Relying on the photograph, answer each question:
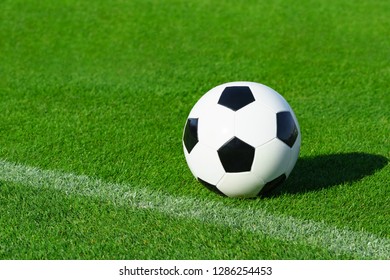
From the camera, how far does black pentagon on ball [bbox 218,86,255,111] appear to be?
14.4 ft

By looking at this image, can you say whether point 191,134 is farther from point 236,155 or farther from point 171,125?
point 171,125

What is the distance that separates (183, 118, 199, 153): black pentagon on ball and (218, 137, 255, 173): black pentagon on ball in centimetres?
22

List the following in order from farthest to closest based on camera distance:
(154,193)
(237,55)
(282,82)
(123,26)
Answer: (123,26) → (237,55) → (282,82) → (154,193)

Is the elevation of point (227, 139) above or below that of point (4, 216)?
above

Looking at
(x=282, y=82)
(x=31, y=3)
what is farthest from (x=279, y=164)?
(x=31, y=3)

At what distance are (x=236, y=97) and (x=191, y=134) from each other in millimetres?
398

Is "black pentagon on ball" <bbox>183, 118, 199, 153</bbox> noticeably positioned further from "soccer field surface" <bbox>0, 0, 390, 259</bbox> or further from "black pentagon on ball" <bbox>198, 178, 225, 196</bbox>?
"soccer field surface" <bbox>0, 0, 390, 259</bbox>

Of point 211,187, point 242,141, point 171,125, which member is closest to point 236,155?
point 242,141

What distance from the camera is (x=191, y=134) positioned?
4500 mm

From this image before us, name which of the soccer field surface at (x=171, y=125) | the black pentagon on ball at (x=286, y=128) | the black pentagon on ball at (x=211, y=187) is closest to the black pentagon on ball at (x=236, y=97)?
the black pentagon on ball at (x=286, y=128)

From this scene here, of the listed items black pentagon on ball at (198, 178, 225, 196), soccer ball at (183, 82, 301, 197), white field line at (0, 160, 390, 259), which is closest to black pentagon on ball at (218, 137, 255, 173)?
soccer ball at (183, 82, 301, 197)

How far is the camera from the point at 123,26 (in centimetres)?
898

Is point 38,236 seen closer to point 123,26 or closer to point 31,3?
point 123,26
